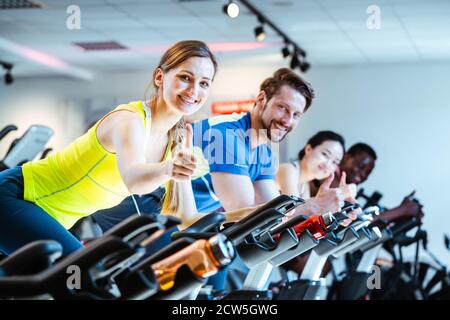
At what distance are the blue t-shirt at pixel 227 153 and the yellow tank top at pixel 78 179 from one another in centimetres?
71

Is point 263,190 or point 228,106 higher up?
point 228,106

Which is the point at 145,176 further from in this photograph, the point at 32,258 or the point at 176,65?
the point at 176,65

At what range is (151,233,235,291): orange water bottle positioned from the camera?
1908 millimetres

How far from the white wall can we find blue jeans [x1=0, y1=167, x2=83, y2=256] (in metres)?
6.07

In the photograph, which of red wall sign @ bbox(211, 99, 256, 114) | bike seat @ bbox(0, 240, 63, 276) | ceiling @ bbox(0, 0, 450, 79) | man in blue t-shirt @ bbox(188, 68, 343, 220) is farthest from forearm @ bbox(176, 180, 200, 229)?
red wall sign @ bbox(211, 99, 256, 114)

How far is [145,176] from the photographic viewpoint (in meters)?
2.04

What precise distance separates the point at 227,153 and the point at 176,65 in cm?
66

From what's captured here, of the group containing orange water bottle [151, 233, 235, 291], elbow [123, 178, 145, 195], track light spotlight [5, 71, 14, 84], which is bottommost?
orange water bottle [151, 233, 235, 291]

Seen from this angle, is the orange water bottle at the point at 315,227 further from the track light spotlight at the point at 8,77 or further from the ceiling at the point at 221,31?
the track light spotlight at the point at 8,77

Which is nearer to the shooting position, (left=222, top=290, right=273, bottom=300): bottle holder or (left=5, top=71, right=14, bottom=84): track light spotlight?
(left=222, top=290, right=273, bottom=300): bottle holder

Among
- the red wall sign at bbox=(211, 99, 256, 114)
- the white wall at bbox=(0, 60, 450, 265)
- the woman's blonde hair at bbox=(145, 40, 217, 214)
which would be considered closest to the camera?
the woman's blonde hair at bbox=(145, 40, 217, 214)

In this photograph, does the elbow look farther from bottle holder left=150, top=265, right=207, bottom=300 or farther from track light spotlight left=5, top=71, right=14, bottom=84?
track light spotlight left=5, top=71, right=14, bottom=84

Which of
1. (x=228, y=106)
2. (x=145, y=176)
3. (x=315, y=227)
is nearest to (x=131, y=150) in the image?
(x=145, y=176)
